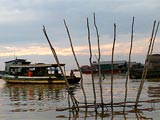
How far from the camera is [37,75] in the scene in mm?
42188

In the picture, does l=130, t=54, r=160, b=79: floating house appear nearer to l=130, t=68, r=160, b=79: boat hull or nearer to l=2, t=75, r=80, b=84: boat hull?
l=130, t=68, r=160, b=79: boat hull

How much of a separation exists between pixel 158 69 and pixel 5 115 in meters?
38.1

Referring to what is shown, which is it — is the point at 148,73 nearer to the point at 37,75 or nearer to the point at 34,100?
the point at 37,75

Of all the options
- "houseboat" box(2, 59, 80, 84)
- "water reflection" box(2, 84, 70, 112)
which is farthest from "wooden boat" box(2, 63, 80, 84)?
"water reflection" box(2, 84, 70, 112)

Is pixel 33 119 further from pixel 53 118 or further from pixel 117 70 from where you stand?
pixel 117 70

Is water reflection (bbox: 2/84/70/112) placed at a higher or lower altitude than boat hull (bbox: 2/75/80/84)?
lower

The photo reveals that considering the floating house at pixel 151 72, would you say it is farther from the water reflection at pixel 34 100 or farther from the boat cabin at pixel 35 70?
the water reflection at pixel 34 100

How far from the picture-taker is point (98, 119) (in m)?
13.4

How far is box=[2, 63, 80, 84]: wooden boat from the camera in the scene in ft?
132

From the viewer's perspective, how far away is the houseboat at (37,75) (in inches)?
1578

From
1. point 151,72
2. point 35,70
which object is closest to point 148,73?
point 151,72

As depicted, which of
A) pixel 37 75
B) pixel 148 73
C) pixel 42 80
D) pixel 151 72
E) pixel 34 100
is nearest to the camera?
pixel 34 100

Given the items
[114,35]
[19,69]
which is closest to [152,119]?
[114,35]

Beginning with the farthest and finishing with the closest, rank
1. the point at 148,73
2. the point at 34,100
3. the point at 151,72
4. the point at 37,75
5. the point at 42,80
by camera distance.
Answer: the point at 151,72 < the point at 148,73 < the point at 37,75 < the point at 42,80 < the point at 34,100
